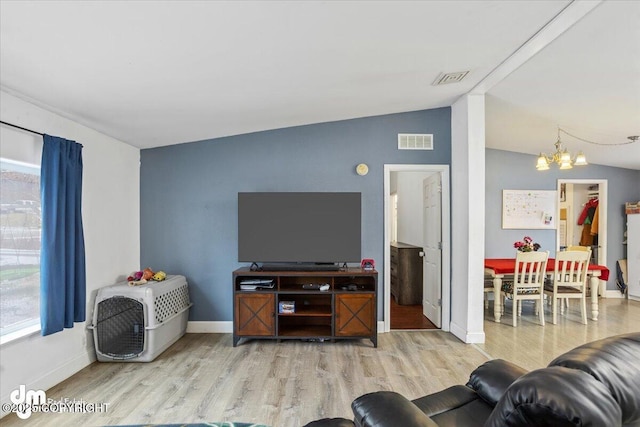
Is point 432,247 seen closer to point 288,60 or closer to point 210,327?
point 210,327

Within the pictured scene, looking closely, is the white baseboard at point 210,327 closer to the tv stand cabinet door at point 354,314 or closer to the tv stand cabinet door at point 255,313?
the tv stand cabinet door at point 255,313

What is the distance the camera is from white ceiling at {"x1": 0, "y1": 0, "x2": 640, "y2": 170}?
74.2 inches

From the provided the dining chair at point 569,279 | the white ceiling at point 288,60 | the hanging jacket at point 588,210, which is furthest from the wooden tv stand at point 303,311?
the hanging jacket at point 588,210

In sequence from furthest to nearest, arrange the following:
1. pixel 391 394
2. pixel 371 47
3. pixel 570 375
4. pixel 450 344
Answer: pixel 450 344
pixel 371 47
pixel 391 394
pixel 570 375

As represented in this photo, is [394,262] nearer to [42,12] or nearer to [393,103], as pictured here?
[393,103]

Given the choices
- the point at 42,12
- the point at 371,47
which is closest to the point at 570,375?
the point at 371,47

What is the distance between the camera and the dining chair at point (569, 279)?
452cm

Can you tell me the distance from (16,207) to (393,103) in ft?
11.7

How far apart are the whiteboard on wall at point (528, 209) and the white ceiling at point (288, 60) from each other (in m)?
1.94

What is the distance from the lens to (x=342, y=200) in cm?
405

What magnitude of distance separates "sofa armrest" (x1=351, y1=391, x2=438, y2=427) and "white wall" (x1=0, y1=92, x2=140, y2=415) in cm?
265

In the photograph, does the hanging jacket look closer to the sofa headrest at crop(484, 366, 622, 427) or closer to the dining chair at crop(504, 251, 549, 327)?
the dining chair at crop(504, 251, 549, 327)

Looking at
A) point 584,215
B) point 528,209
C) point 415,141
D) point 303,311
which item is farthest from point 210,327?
point 584,215

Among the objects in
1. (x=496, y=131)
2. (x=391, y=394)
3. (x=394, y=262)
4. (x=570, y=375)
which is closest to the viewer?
(x=570, y=375)
